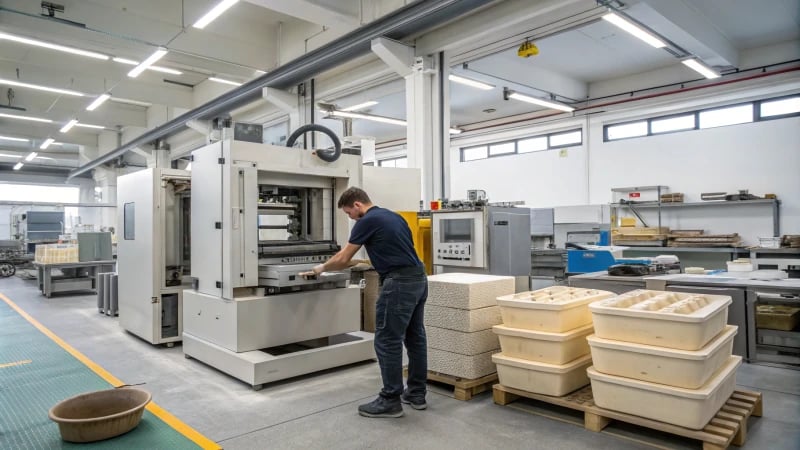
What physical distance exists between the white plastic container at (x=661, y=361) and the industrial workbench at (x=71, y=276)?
339 inches

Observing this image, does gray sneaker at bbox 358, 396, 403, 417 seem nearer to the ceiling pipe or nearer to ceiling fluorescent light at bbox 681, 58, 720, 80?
the ceiling pipe

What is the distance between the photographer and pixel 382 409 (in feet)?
9.46

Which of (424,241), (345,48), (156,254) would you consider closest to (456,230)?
(424,241)

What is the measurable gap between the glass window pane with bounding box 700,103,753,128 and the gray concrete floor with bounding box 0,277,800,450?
20.3 ft

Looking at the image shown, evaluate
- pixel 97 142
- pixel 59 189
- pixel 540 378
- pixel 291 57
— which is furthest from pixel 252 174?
pixel 59 189

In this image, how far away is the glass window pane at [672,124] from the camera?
897 cm

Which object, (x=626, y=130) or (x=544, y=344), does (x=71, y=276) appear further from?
(x=626, y=130)

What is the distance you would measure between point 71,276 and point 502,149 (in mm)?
9494

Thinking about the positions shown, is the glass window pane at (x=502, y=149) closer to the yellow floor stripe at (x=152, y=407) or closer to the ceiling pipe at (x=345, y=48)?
the ceiling pipe at (x=345, y=48)

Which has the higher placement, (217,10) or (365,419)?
(217,10)

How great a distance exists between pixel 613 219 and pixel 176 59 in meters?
8.22

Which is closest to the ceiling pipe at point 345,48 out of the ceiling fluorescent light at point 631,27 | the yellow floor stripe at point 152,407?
the ceiling fluorescent light at point 631,27

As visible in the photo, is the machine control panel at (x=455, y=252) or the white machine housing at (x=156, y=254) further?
the machine control panel at (x=455, y=252)

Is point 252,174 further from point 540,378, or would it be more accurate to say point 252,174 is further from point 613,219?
point 613,219
